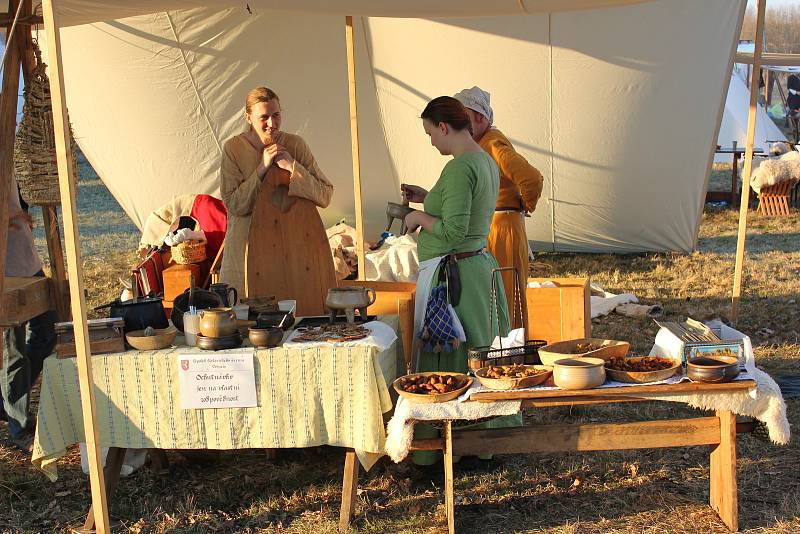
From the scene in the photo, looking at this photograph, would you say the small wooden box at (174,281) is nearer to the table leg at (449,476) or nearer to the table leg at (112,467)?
the table leg at (112,467)

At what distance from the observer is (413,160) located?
24.8 ft

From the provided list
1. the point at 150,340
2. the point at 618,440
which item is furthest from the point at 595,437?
the point at 150,340

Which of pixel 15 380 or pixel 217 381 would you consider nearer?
pixel 217 381

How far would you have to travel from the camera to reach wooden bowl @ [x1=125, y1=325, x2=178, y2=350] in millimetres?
3088

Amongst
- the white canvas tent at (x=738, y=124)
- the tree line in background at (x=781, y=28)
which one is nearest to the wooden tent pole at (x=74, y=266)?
the white canvas tent at (x=738, y=124)

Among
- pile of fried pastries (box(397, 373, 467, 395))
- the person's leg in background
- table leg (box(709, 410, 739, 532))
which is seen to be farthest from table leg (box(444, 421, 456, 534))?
the person's leg in background

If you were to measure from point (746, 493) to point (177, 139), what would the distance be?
5471mm

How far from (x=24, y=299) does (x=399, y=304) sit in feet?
4.80

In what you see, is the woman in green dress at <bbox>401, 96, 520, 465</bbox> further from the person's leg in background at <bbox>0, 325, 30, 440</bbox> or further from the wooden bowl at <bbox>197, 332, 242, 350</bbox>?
the person's leg in background at <bbox>0, 325, 30, 440</bbox>

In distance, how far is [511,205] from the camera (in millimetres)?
4242

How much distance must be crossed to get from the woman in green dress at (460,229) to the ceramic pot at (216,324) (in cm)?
77

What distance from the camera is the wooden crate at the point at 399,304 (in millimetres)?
3531

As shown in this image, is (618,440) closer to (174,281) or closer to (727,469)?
(727,469)

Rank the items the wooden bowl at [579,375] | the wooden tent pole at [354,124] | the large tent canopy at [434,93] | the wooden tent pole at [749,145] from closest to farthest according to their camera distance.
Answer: the wooden bowl at [579,375], the wooden tent pole at [354,124], the wooden tent pole at [749,145], the large tent canopy at [434,93]
